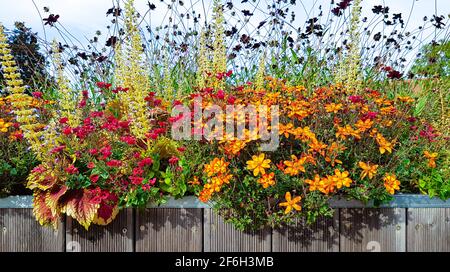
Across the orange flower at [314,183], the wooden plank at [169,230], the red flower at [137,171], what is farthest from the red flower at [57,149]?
the orange flower at [314,183]

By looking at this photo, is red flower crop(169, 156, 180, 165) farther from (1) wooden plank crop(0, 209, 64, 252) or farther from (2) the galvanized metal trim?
(1) wooden plank crop(0, 209, 64, 252)

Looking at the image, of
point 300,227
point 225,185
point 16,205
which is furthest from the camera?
point 16,205

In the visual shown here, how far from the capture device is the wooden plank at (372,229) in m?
2.81

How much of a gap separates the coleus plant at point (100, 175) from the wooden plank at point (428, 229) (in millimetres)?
1308

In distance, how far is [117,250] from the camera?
288cm

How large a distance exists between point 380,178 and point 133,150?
135cm

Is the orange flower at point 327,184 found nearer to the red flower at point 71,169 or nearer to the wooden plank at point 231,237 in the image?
the wooden plank at point 231,237

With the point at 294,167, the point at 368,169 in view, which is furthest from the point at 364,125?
the point at 294,167

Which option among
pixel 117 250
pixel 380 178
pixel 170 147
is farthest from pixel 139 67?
pixel 380 178

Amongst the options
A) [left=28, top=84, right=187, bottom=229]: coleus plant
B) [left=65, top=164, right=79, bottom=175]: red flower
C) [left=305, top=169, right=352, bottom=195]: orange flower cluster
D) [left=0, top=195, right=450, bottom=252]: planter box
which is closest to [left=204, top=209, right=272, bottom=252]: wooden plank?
[left=0, top=195, right=450, bottom=252]: planter box

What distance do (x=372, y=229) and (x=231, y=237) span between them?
2.58 feet

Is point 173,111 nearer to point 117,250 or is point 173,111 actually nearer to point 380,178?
point 117,250

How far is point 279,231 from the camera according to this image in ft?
9.16

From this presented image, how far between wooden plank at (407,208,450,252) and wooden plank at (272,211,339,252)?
44cm
